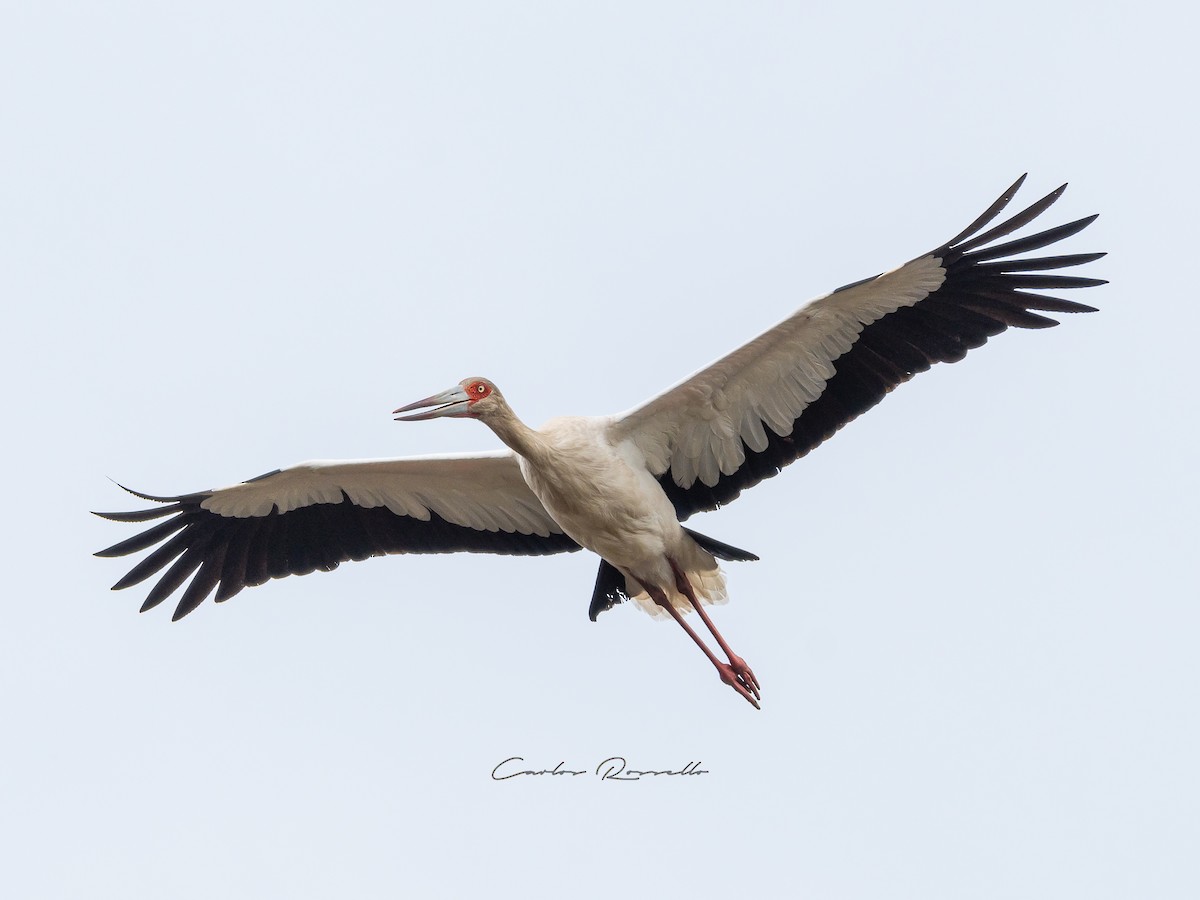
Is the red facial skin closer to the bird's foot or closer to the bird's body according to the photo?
the bird's body

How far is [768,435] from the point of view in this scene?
35.7ft

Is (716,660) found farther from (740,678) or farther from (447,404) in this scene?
(447,404)

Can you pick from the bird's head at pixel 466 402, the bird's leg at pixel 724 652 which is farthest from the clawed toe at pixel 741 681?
the bird's head at pixel 466 402

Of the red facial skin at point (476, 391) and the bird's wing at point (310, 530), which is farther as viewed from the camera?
the bird's wing at point (310, 530)

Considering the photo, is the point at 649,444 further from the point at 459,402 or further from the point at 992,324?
the point at 992,324

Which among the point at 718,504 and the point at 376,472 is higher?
the point at 376,472

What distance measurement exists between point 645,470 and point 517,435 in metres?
1.04

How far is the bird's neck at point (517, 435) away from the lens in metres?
10.3

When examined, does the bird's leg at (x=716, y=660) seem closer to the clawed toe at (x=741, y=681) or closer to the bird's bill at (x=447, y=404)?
the clawed toe at (x=741, y=681)

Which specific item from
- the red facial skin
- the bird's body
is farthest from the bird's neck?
the red facial skin

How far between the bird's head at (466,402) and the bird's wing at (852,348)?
2.91 feet

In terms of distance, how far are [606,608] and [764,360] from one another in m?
2.27

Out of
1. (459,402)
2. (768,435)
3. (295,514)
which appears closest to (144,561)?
(295,514)

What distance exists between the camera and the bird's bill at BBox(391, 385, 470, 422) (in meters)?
10.2
